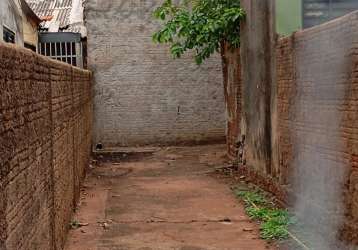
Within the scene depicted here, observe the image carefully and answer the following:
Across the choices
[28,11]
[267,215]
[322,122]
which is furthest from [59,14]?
[322,122]

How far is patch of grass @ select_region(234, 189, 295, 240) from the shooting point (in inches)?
263

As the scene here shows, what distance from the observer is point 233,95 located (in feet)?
39.4

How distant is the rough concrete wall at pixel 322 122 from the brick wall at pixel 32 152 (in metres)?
2.75

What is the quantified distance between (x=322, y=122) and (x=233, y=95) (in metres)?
5.59

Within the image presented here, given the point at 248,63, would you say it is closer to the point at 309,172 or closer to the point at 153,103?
the point at 309,172

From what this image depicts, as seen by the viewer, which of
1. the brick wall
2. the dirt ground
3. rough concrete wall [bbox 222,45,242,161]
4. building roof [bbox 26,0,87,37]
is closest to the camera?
the brick wall

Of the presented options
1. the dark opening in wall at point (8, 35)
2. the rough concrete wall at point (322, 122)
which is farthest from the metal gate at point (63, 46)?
the rough concrete wall at point (322, 122)

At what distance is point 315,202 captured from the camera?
259 inches

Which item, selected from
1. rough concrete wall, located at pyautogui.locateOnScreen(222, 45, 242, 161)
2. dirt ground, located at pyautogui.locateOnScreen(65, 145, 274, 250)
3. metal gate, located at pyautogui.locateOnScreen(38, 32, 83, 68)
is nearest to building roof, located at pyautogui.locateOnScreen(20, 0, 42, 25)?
metal gate, located at pyautogui.locateOnScreen(38, 32, 83, 68)

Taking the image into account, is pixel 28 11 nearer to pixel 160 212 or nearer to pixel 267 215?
pixel 160 212

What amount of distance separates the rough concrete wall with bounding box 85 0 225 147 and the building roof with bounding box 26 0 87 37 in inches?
29.0

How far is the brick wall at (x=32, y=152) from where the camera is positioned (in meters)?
3.25

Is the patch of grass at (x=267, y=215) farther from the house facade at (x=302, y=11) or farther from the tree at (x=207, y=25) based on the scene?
the tree at (x=207, y=25)

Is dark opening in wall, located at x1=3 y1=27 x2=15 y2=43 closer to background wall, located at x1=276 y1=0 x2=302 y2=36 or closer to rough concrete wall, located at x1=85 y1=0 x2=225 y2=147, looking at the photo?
rough concrete wall, located at x1=85 y1=0 x2=225 y2=147
